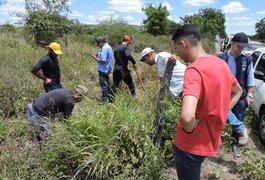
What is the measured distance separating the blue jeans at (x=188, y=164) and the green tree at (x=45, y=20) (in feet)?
53.2

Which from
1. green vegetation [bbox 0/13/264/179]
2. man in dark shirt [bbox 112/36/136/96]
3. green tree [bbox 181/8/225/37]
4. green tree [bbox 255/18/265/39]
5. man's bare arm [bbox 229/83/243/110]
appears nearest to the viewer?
man's bare arm [bbox 229/83/243/110]

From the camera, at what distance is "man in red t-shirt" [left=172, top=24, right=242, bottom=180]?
2.07m

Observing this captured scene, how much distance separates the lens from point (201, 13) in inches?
2506

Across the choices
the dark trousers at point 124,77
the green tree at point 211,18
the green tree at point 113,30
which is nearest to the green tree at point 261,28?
the green tree at point 211,18

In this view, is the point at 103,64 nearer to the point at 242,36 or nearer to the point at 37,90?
the point at 37,90

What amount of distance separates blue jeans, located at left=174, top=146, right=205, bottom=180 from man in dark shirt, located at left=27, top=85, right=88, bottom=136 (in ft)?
7.29

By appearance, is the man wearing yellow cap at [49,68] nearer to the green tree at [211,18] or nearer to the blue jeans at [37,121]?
the blue jeans at [37,121]

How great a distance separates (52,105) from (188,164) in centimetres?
247

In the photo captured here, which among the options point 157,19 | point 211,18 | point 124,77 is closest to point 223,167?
point 124,77

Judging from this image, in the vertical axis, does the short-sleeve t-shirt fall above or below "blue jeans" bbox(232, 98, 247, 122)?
above

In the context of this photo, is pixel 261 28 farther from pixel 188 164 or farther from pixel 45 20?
pixel 188 164

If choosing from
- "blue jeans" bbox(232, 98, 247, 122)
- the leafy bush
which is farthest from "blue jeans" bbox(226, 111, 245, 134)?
the leafy bush

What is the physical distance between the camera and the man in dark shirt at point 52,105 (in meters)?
4.33

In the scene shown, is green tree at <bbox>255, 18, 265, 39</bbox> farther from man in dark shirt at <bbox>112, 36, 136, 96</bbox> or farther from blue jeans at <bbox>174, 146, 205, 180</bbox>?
blue jeans at <bbox>174, 146, 205, 180</bbox>
